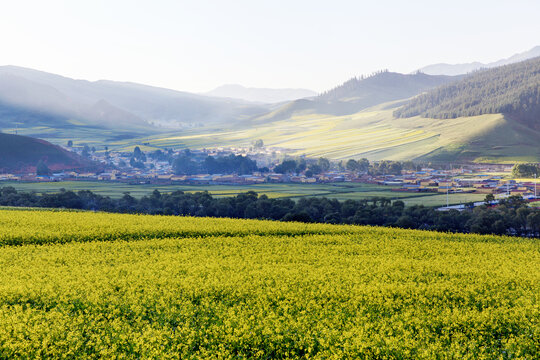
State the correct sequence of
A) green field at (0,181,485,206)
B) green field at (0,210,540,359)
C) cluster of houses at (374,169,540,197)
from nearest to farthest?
green field at (0,210,540,359) → green field at (0,181,485,206) → cluster of houses at (374,169,540,197)

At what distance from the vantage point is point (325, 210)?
3706 inches

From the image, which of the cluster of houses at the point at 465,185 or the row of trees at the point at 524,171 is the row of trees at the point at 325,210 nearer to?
the cluster of houses at the point at 465,185

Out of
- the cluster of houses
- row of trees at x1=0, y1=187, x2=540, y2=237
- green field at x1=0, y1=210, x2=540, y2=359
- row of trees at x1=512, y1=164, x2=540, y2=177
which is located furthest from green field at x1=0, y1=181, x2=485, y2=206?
green field at x1=0, y1=210, x2=540, y2=359

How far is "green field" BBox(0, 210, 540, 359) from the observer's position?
19.1 meters

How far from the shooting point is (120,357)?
17578 mm

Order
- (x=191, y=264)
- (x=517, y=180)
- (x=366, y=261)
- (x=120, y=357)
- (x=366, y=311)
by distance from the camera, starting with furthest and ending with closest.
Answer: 1. (x=517, y=180)
2. (x=366, y=261)
3. (x=191, y=264)
4. (x=366, y=311)
5. (x=120, y=357)

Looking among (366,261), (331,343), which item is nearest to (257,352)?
(331,343)

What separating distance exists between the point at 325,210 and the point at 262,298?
2727 inches

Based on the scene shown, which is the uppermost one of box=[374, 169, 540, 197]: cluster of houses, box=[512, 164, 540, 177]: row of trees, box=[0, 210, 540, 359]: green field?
box=[0, 210, 540, 359]: green field

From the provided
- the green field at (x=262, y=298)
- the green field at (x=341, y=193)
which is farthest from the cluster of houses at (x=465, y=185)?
the green field at (x=262, y=298)

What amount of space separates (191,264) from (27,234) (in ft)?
Answer: 68.1

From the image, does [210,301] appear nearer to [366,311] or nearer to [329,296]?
[329,296]

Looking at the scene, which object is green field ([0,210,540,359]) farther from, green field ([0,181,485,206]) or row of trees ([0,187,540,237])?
green field ([0,181,485,206])

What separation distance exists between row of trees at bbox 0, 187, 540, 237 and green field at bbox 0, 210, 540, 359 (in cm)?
3171
